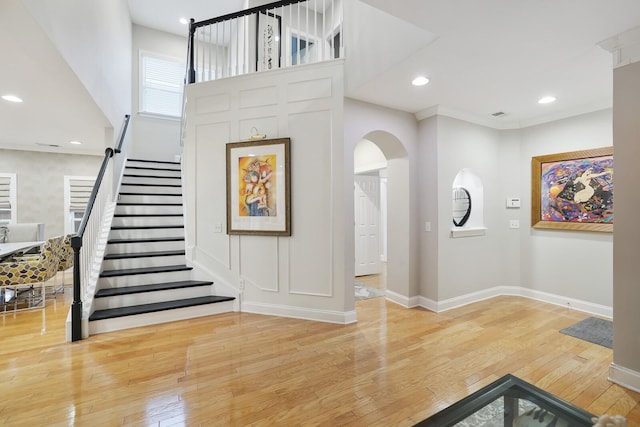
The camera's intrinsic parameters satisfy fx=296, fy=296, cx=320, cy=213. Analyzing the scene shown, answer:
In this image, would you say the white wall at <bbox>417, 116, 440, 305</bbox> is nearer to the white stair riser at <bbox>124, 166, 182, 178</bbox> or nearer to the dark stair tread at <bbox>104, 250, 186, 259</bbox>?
the dark stair tread at <bbox>104, 250, 186, 259</bbox>

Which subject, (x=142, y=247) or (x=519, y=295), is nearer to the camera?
(x=142, y=247)

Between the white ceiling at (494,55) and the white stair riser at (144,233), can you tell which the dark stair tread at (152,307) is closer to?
the white stair riser at (144,233)

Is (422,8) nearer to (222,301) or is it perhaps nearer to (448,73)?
(448,73)

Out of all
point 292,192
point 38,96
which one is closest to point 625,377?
point 292,192

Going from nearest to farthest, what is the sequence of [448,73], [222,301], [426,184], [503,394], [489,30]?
[503,394], [489,30], [448,73], [222,301], [426,184]

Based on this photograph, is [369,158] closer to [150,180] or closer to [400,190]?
[400,190]

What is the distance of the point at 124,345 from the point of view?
2852 millimetres

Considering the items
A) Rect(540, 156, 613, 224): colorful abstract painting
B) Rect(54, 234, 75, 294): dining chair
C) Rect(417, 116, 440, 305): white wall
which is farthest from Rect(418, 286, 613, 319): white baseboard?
Rect(54, 234, 75, 294): dining chair

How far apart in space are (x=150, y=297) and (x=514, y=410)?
3.68 meters

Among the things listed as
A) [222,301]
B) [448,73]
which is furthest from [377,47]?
[222,301]

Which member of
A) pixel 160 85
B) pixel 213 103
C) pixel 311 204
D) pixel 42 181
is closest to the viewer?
pixel 311 204

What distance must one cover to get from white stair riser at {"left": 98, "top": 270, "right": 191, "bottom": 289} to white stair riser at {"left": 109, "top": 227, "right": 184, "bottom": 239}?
31.7 inches

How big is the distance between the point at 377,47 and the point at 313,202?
5.71ft

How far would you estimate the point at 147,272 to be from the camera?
3.78m
